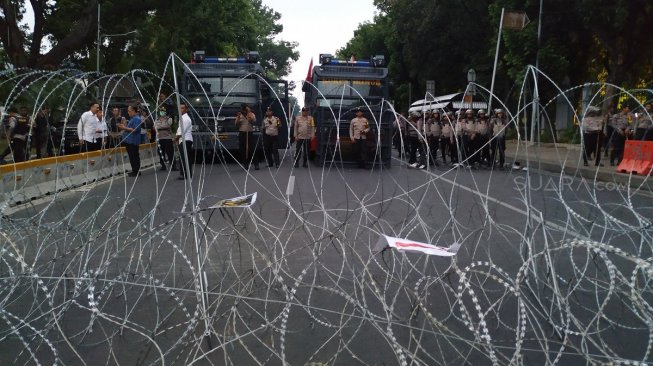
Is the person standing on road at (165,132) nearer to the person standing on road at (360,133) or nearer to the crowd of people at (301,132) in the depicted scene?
the crowd of people at (301,132)

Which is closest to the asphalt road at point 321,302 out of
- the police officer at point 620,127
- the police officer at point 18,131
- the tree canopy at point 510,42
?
the tree canopy at point 510,42

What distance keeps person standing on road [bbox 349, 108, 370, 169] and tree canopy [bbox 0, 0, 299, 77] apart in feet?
28.0

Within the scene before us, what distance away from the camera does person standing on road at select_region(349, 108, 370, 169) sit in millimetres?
17091

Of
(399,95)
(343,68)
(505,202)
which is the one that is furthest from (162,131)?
(399,95)

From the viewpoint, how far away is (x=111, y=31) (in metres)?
30.7

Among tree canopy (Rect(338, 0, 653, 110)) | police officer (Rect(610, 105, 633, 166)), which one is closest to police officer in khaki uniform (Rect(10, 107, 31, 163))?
tree canopy (Rect(338, 0, 653, 110))

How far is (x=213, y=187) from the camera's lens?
14.4 metres

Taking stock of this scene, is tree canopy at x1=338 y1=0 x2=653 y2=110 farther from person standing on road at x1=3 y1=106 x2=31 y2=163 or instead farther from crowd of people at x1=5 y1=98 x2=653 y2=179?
person standing on road at x1=3 y1=106 x2=31 y2=163

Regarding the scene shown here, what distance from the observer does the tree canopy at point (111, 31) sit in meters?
25.8

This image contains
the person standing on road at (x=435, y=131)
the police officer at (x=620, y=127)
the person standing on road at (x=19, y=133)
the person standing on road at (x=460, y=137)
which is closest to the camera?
the person standing on road at (x=460, y=137)

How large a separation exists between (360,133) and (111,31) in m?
17.0

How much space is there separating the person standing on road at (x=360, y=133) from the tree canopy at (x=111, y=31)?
854 cm

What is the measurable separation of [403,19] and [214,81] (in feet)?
83.6

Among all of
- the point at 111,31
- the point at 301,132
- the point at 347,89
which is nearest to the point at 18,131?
the point at 301,132
